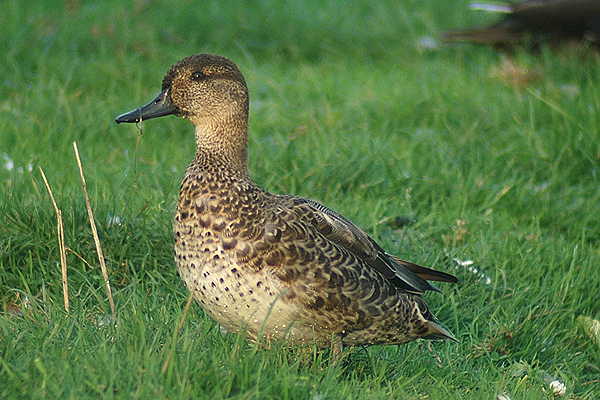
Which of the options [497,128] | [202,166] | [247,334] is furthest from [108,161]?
[497,128]

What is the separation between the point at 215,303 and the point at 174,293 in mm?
740

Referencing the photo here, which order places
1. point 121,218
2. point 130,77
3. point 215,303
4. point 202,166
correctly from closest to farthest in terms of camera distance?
point 215,303, point 202,166, point 121,218, point 130,77

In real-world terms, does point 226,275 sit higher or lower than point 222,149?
lower

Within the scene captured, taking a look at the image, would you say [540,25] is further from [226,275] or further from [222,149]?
[226,275]

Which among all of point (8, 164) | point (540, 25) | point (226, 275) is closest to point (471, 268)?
point (226, 275)

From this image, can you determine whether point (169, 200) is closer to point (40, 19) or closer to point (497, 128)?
point (497, 128)

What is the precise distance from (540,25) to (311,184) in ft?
10.0

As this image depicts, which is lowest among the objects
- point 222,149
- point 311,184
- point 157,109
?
point 311,184

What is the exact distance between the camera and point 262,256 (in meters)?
2.73

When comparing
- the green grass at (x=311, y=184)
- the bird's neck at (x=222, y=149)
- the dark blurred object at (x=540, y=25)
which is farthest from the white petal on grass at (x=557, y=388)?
the dark blurred object at (x=540, y=25)

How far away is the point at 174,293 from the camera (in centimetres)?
339

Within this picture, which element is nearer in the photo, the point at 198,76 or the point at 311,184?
the point at 198,76

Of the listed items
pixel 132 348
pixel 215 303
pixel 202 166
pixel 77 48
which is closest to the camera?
pixel 132 348

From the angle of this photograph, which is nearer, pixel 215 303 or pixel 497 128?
pixel 215 303
